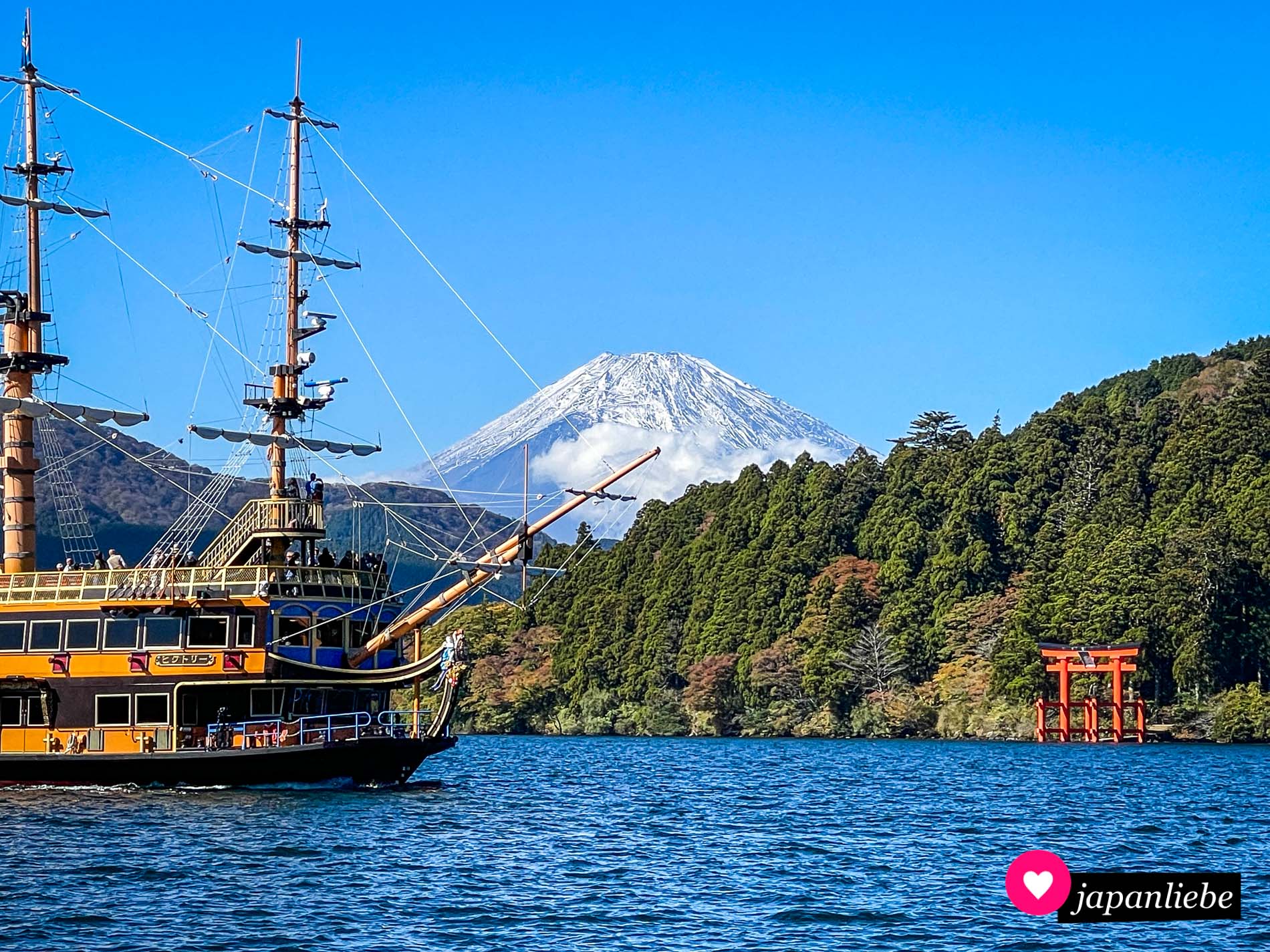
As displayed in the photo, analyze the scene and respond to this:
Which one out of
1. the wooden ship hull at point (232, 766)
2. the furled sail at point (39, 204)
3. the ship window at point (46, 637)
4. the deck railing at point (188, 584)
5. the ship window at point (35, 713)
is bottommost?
the wooden ship hull at point (232, 766)

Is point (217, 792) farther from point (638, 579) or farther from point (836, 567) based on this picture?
point (638, 579)

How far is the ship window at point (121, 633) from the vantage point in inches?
2051

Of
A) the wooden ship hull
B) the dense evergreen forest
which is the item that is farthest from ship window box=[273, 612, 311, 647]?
the dense evergreen forest

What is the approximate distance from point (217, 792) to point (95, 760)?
380cm

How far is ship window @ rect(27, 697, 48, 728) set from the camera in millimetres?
53000

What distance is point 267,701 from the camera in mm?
52594

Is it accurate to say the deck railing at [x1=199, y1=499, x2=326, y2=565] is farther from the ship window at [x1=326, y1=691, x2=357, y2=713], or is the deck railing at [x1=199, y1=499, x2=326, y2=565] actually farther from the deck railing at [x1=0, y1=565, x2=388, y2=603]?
the ship window at [x1=326, y1=691, x2=357, y2=713]

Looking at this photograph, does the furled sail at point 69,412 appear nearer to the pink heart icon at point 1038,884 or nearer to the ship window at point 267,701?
the ship window at point 267,701

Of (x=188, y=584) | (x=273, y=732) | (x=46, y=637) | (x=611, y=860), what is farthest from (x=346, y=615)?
(x=611, y=860)

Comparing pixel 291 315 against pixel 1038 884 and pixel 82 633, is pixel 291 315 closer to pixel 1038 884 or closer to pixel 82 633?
pixel 82 633

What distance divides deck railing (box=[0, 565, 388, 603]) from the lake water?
212 inches

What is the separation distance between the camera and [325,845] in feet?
132

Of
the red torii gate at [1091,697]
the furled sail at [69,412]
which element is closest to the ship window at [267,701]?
the furled sail at [69,412]

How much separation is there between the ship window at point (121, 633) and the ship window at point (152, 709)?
1.45 metres
